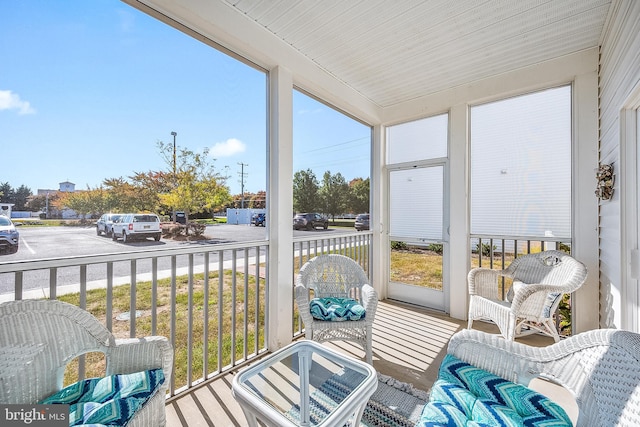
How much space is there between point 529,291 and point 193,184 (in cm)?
278

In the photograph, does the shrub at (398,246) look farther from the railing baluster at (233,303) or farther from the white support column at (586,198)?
the railing baluster at (233,303)

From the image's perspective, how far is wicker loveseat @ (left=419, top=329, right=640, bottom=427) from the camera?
0.90 meters

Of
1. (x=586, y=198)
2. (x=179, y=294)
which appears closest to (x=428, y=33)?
(x=586, y=198)

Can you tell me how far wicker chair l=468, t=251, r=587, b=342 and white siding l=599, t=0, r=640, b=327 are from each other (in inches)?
9.6

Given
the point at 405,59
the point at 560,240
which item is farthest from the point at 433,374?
the point at 405,59

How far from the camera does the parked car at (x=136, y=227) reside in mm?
1679

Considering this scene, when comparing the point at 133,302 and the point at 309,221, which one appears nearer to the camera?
the point at 133,302

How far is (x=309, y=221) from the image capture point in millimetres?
2900

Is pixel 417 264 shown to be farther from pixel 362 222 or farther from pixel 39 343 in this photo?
pixel 39 343

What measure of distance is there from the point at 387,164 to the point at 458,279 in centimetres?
181

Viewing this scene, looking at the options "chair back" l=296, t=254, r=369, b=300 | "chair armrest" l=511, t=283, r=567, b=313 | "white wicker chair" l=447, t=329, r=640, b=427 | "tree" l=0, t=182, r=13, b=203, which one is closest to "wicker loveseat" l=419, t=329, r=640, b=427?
"white wicker chair" l=447, t=329, r=640, b=427

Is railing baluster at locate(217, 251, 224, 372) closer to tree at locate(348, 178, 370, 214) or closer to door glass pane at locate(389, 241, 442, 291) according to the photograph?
tree at locate(348, 178, 370, 214)

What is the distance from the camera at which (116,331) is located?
67.7 inches

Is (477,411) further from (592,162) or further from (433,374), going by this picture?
(592,162)
